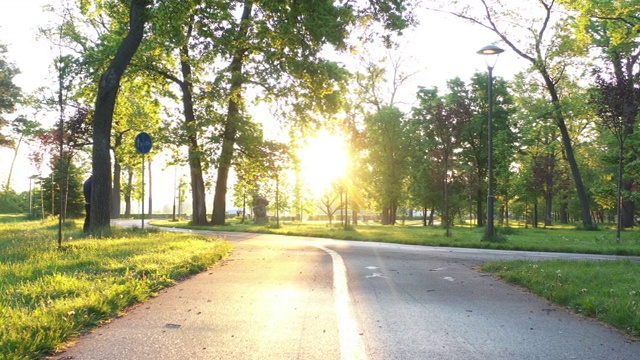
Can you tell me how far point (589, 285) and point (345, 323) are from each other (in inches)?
185

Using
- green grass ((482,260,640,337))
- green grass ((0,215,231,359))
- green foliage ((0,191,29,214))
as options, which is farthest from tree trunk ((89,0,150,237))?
green foliage ((0,191,29,214))

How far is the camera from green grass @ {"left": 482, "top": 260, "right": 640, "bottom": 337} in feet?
18.1

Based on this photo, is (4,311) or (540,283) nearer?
(4,311)

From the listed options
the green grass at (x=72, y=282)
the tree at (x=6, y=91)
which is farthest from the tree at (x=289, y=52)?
the tree at (x=6, y=91)

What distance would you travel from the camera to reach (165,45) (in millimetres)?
19969

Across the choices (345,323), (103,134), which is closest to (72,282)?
(345,323)

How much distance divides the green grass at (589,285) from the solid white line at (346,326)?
2.97 meters

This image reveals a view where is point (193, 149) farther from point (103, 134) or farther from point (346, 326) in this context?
point (346, 326)

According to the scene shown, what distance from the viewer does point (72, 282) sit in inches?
244

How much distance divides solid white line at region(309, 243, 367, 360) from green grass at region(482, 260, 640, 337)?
2.97 m

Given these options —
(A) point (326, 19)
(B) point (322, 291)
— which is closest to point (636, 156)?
(A) point (326, 19)

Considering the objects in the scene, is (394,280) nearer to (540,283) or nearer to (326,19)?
(540,283)

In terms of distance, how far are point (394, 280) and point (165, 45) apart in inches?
638

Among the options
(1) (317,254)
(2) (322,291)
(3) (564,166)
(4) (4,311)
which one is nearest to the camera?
(4) (4,311)
